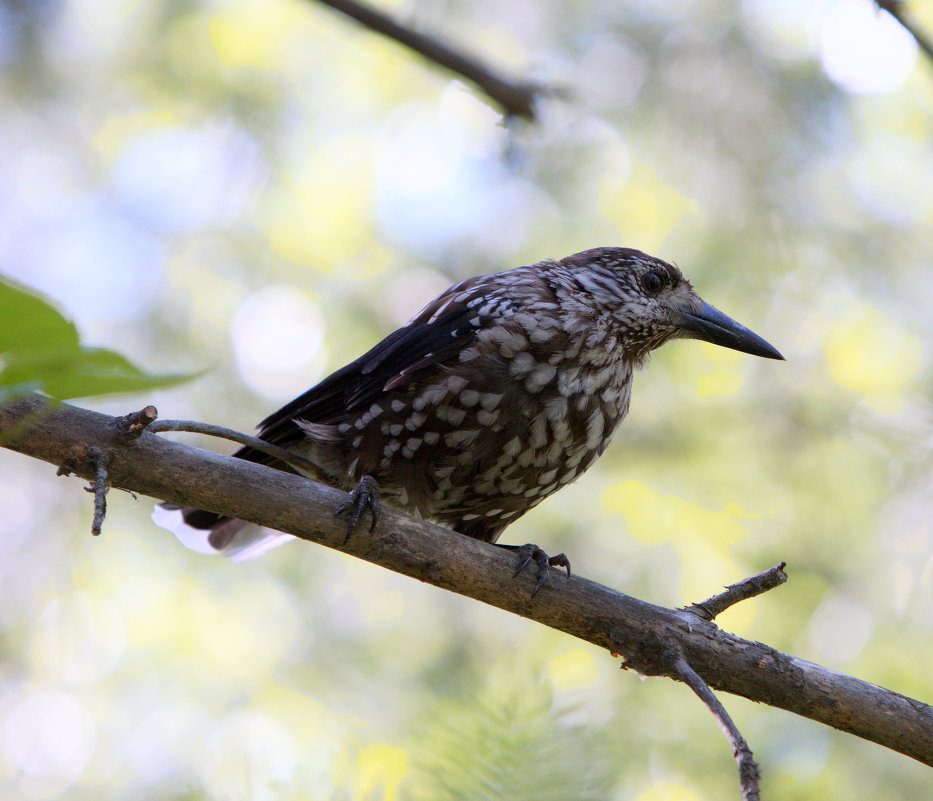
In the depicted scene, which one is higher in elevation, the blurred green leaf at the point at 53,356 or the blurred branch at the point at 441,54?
the blurred branch at the point at 441,54

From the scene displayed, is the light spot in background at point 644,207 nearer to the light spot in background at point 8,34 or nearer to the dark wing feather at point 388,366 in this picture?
the dark wing feather at point 388,366

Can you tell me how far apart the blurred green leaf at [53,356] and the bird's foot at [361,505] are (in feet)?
5.29

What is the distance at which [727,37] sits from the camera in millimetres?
3518

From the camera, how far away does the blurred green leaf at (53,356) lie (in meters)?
0.55

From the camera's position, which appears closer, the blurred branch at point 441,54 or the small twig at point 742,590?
the small twig at point 742,590

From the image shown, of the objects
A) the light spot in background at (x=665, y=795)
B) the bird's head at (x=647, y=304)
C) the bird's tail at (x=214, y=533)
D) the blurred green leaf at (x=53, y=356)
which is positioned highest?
the bird's head at (x=647, y=304)

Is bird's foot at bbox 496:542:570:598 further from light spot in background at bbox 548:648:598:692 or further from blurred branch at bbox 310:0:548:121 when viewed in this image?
blurred branch at bbox 310:0:548:121

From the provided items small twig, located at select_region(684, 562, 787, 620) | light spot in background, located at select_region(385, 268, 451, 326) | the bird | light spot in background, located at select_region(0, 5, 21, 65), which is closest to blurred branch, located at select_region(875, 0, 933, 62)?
small twig, located at select_region(684, 562, 787, 620)

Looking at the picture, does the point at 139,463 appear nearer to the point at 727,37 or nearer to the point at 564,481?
the point at 564,481

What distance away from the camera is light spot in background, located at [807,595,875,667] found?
10.4 ft

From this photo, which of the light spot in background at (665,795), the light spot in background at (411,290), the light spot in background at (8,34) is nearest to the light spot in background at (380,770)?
the light spot in background at (665,795)

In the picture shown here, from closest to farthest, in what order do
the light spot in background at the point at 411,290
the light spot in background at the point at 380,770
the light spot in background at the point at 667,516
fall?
the light spot in background at the point at 380,770 → the light spot in background at the point at 667,516 → the light spot in background at the point at 411,290

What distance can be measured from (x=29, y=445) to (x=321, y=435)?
1077mm

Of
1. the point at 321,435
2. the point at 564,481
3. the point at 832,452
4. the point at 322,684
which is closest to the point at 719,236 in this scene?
the point at 832,452
